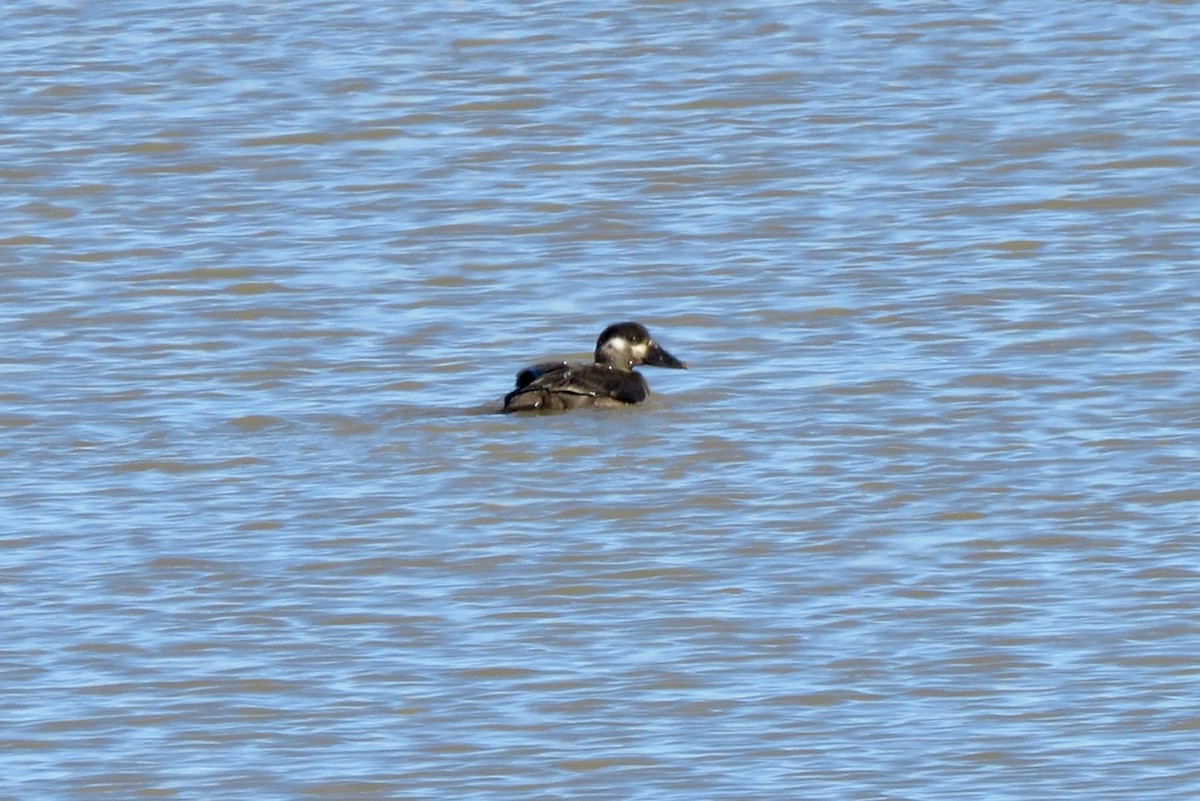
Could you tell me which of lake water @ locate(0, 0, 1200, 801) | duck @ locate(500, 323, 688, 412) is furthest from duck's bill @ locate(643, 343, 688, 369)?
lake water @ locate(0, 0, 1200, 801)

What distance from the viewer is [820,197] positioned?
13969mm

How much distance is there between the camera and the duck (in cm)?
1083

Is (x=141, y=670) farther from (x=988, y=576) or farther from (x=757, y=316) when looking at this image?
(x=757, y=316)

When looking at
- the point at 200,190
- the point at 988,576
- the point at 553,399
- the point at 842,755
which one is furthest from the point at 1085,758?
the point at 200,190

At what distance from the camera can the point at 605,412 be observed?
11234 millimetres

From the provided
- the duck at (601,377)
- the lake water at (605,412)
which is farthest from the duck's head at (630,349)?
the lake water at (605,412)

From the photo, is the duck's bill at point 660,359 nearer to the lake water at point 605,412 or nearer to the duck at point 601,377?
the duck at point 601,377

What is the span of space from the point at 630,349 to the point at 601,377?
34 centimetres

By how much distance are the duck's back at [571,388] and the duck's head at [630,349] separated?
0.27 ft

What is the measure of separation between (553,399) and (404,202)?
348 cm

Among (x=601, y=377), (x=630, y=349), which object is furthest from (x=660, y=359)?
(x=601, y=377)

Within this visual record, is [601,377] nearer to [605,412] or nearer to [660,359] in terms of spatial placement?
[605,412]

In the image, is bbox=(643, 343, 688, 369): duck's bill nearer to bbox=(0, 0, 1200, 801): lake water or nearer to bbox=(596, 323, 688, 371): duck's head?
bbox=(596, 323, 688, 371): duck's head

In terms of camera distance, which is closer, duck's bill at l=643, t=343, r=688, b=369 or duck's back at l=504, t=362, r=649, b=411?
duck's back at l=504, t=362, r=649, b=411
